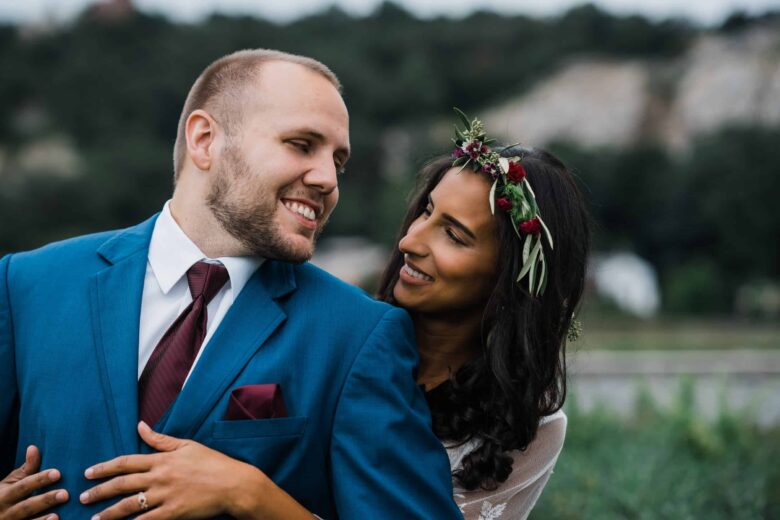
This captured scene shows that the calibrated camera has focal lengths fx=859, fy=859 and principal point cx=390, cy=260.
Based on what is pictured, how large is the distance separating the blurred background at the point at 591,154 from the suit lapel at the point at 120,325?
13.2 ft

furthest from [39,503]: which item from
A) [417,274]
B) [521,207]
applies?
[521,207]

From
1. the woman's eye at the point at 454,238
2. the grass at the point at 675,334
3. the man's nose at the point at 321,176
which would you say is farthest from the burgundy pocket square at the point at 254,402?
the grass at the point at 675,334

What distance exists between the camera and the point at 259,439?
2.46 meters

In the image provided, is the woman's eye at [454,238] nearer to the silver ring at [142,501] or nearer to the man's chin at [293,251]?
the man's chin at [293,251]

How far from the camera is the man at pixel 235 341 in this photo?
246 cm

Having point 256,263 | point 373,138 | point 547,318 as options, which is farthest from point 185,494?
point 373,138

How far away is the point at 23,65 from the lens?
80.4 m

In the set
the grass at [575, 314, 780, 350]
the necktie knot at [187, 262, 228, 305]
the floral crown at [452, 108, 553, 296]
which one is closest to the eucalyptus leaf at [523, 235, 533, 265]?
the floral crown at [452, 108, 553, 296]

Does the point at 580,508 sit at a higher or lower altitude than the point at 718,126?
higher

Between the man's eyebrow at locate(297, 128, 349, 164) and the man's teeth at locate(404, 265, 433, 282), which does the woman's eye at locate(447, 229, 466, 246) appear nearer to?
the man's teeth at locate(404, 265, 433, 282)

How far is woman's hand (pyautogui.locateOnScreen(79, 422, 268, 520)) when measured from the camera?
2330 millimetres

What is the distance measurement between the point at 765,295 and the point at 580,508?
103 feet

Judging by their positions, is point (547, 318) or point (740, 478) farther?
point (740, 478)

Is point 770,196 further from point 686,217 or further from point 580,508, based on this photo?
point 580,508
